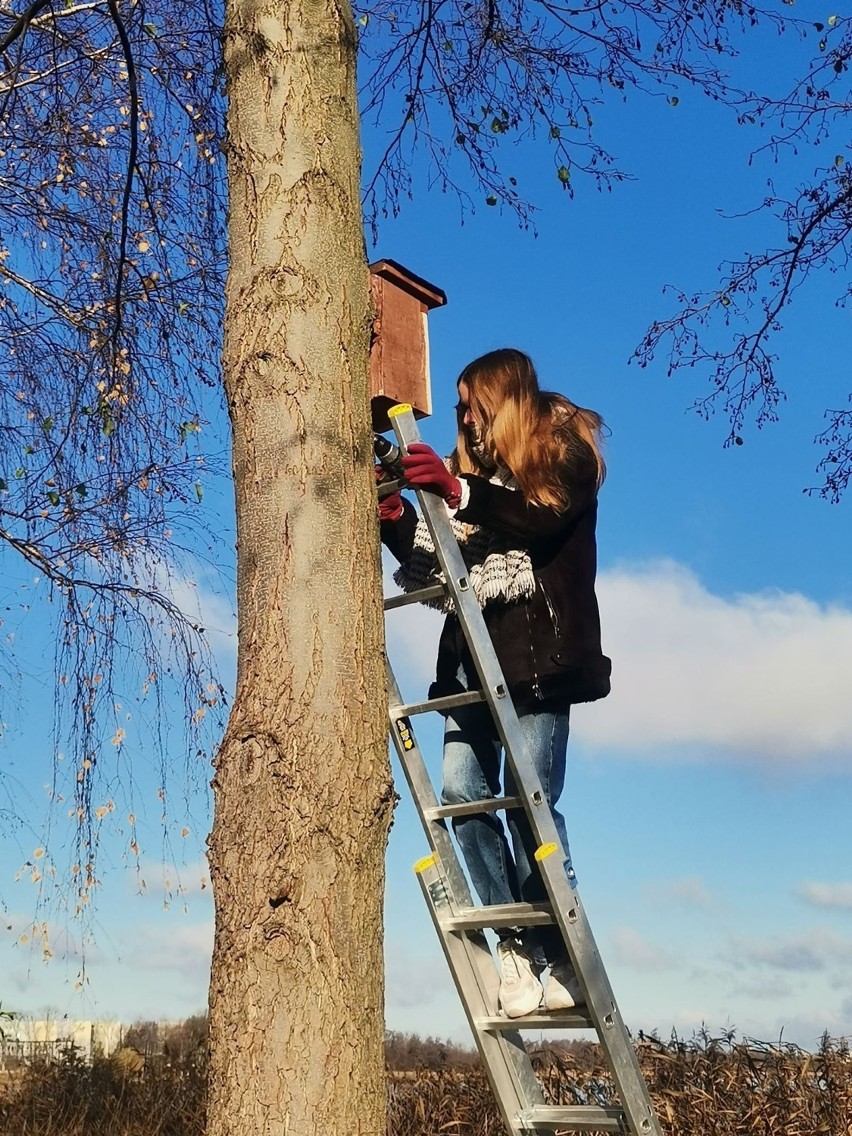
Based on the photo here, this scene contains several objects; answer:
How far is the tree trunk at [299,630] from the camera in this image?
262 cm

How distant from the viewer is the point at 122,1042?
25.3 ft

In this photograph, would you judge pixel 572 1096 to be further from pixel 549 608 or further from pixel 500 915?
pixel 549 608

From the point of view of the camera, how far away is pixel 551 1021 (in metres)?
3.81

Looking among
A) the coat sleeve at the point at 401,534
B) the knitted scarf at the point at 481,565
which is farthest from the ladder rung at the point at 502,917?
the coat sleeve at the point at 401,534

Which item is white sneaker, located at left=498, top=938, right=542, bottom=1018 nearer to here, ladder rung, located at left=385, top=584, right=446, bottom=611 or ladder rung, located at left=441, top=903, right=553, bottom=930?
ladder rung, located at left=441, top=903, right=553, bottom=930

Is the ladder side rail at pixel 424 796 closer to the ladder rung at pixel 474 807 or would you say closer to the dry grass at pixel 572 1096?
the ladder rung at pixel 474 807

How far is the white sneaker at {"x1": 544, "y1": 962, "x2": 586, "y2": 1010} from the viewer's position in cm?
379

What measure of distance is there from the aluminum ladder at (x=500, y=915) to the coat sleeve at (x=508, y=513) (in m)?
0.13

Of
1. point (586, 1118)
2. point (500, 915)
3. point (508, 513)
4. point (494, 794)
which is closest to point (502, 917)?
point (500, 915)

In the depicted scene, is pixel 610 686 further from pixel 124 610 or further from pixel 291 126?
pixel 124 610

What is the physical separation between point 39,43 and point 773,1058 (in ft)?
19.3

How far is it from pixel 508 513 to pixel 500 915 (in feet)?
4.01

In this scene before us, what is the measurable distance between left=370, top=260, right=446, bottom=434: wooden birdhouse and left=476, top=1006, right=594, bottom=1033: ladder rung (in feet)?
6.30

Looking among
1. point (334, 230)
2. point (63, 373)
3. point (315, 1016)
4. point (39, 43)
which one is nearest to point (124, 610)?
point (63, 373)
